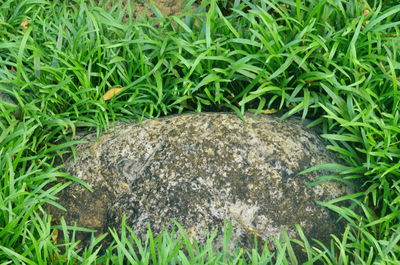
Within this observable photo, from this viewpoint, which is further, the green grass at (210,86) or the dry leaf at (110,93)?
the dry leaf at (110,93)

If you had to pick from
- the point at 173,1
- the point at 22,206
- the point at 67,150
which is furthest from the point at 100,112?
the point at 173,1

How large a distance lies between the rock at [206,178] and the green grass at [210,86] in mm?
88

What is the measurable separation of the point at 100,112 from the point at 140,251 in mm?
1005

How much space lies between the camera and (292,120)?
3.61m

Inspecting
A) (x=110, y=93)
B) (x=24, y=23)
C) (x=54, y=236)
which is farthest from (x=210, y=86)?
(x=24, y=23)

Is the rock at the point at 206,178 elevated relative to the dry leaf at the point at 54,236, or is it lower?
elevated

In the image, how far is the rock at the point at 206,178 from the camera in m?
3.17

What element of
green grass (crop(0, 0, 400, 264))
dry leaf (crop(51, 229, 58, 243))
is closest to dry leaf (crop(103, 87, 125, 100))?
green grass (crop(0, 0, 400, 264))

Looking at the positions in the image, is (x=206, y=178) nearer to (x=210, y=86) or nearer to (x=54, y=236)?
(x=210, y=86)

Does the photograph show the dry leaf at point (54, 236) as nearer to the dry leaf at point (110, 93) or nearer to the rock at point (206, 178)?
the rock at point (206, 178)

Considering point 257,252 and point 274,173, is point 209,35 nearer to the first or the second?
point 274,173

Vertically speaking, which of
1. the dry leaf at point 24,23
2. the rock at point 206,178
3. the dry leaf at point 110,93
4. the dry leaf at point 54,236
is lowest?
the dry leaf at point 54,236

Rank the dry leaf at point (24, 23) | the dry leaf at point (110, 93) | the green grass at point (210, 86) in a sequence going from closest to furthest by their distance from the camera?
the green grass at point (210, 86)
the dry leaf at point (110, 93)
the dry leaf at point (24, 23)

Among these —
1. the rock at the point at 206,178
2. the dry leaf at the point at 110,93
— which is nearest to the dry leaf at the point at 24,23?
the dry leaf at the point at 110,93
